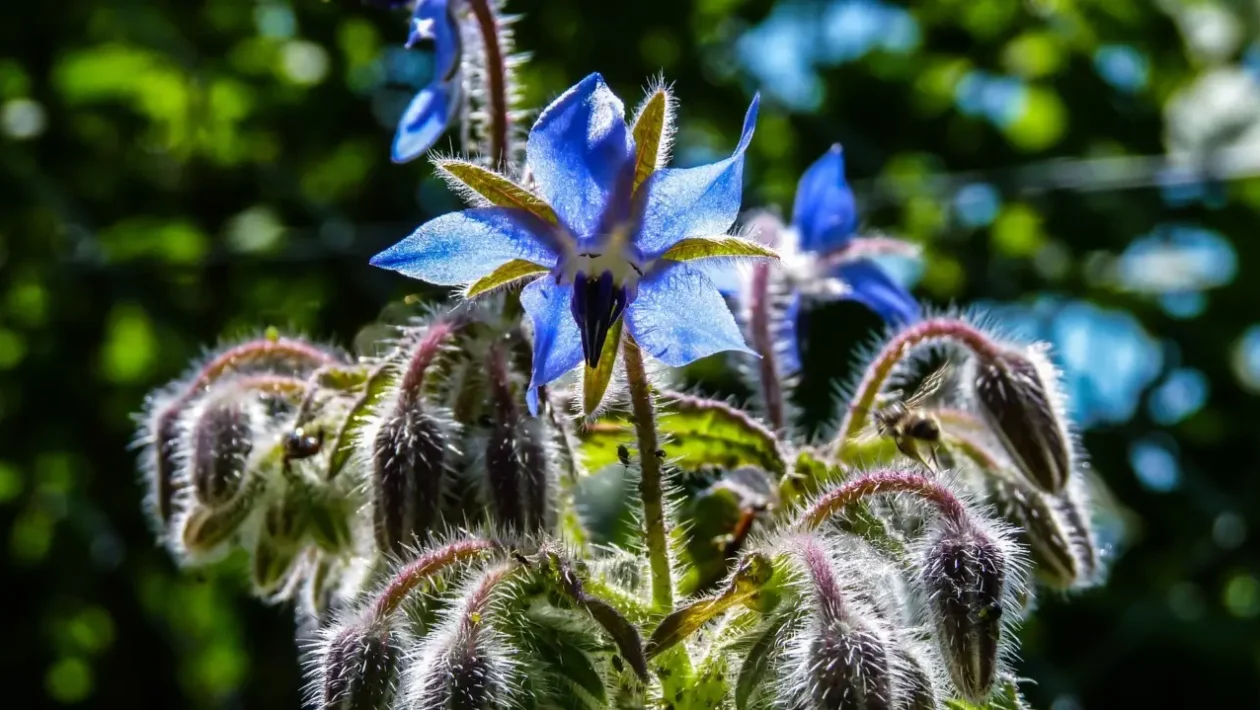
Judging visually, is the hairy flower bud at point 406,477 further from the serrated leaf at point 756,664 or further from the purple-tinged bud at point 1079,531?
the purple-tinged bud at point 1079,531

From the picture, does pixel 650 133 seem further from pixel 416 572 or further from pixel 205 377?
pixel 205 377

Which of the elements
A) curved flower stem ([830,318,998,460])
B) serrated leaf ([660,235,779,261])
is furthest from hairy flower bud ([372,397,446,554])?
curved flower stem ([830,318,998,460])

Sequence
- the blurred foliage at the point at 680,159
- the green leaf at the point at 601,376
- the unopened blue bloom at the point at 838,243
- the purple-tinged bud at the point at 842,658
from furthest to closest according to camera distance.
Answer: the blurred foliage at the point at 680,159 < the unopened blue bloom at the point at 838,243 < the green leaf at the point at 601,376 < the purple-tinged bud at the point at 842,658

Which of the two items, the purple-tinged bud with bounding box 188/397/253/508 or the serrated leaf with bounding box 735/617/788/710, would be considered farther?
the purple-tinged bud with bounding box 188/397/253/508

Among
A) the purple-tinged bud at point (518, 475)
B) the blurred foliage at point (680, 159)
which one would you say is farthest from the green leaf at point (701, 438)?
the blurred foliage at point (680, 159)

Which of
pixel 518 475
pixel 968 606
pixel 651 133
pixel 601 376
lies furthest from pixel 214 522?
pixel 968 606

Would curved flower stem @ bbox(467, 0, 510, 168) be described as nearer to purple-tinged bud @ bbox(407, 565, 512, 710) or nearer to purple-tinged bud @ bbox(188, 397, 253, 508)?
purple-tinged bud @ bbox(188, 397, 253, 508)
